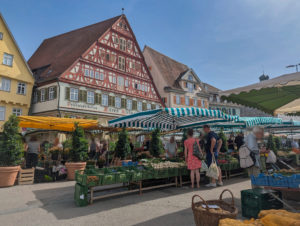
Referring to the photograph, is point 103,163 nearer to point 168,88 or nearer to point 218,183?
point 218,183

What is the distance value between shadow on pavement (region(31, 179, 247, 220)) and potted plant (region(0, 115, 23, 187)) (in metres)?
1.40

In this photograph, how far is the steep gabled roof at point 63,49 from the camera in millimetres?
22625

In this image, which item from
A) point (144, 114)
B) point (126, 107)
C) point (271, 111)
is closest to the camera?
point (271, 111)

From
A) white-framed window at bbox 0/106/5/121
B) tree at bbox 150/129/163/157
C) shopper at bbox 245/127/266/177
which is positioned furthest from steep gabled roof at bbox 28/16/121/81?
shopper at bbox 245/127/266/177

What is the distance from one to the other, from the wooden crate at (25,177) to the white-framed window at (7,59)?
15934 mm

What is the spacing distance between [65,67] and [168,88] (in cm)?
1496

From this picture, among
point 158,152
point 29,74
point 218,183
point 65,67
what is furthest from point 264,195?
point 29,74

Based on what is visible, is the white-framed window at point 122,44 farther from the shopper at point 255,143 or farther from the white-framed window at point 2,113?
the shopper at point 255,143

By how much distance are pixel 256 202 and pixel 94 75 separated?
21.0 m

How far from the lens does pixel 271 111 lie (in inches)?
228

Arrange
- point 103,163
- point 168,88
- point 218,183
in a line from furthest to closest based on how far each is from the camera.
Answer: point 168,88 → point 103,163 → point 218,183

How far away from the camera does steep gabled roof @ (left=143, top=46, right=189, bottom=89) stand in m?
33.8

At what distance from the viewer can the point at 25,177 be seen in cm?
830

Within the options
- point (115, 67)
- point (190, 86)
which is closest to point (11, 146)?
point (115, 67)
